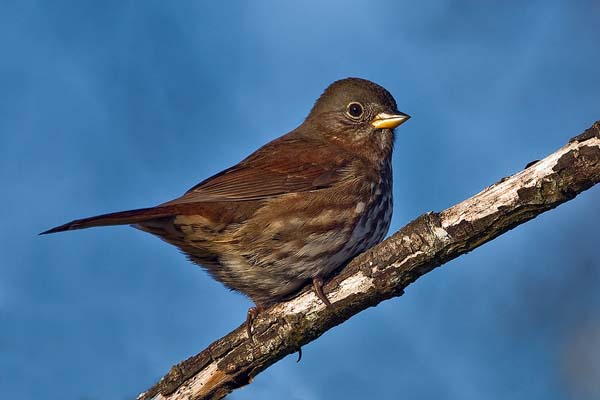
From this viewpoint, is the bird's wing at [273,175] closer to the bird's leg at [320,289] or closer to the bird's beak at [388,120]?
the bird's beak at [388,120]

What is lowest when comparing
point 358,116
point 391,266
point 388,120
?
point 391,266

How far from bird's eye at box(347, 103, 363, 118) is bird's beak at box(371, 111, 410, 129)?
159 millimetres

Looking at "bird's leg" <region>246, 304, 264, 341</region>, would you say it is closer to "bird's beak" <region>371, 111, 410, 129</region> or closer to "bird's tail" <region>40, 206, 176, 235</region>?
"bird's tail" <region>40, 206, 176, 235</region>

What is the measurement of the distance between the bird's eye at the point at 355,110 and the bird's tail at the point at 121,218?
229 centimetres

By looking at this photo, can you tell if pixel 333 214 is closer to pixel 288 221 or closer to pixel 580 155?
pixel 288 221

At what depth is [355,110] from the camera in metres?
6.81

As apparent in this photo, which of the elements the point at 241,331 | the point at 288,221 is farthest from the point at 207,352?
the point at 288,221

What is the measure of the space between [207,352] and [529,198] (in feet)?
7.93

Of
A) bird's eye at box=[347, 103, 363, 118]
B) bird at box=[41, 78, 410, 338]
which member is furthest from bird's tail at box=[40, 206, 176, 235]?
bird's eye at box=[347, 103, 363, 118]

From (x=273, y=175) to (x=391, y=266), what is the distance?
146cm

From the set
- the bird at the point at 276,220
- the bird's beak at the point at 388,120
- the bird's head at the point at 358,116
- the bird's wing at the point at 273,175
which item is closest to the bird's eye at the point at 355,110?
the bird's head at the point at 358,116

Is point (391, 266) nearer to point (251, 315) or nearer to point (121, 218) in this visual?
point (251, 315)

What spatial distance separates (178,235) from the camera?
208 inches

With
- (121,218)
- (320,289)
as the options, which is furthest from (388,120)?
(121,218)
